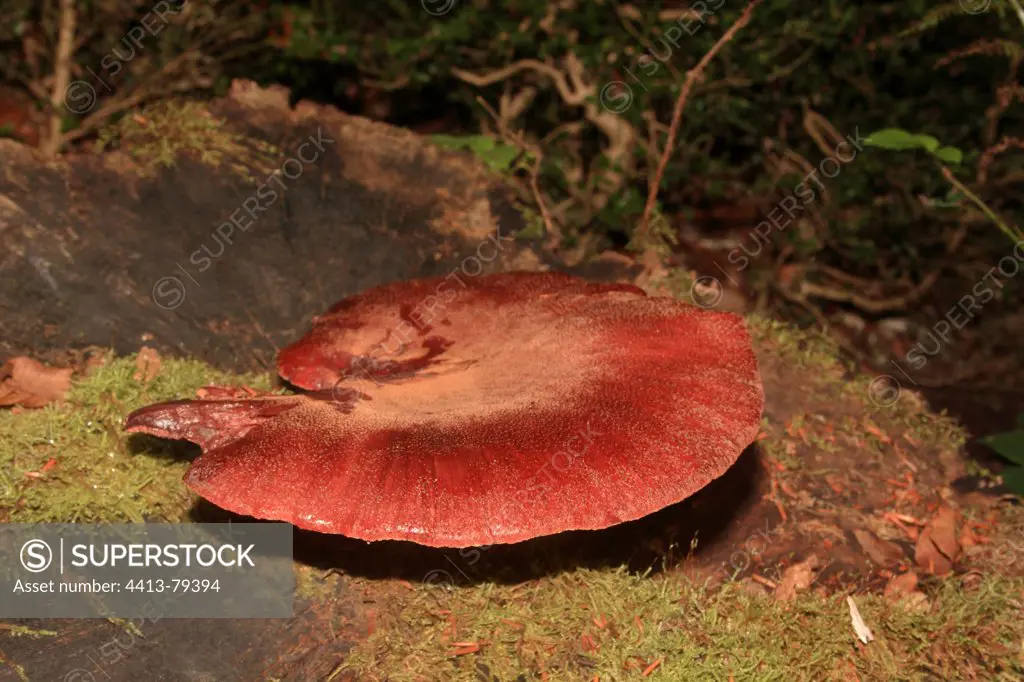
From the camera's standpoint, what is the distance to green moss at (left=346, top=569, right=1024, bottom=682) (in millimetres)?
3303

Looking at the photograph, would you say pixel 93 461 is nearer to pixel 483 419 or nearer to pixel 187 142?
pixel 483 419

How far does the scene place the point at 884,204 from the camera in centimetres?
759

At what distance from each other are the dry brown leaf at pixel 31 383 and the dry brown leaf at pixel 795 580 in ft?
12.0

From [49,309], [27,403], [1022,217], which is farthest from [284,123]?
[1022,217]

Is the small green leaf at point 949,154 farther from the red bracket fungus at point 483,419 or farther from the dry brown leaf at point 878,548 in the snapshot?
the dry brown leaf at point 878,548

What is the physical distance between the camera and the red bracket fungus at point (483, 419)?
287cm

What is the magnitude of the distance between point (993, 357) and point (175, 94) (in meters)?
7.78

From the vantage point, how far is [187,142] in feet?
16.5

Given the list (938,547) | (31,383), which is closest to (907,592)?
(938,547)

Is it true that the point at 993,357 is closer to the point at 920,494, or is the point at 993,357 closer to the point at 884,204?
the point at 884,204

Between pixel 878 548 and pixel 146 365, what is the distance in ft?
13.0

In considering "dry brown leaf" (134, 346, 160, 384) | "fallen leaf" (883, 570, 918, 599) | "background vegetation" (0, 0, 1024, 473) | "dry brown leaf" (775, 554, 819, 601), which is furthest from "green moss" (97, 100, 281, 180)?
"fallen leaf" (883, 570, 918, 599)

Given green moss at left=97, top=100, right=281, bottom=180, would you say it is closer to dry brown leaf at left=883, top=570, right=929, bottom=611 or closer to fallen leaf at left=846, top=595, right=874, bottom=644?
fallen leaf at left=846, top=595, right=874, bottom=644

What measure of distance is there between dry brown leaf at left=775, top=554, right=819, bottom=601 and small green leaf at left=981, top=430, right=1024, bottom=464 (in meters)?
1.65
